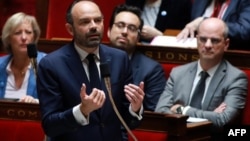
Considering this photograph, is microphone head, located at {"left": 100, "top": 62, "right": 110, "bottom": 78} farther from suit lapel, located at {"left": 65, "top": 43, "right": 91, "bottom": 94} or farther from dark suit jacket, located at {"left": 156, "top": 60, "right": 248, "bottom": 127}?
dark suit jacket, located at {"left": 156, "top": 60, "right": 248, "bottom": 127}

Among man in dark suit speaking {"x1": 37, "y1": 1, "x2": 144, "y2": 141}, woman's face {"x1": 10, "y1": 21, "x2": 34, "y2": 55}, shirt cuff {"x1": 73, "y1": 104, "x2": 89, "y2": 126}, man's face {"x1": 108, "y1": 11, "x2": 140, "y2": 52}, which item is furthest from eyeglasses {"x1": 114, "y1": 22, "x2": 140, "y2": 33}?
shirt cuff {"x1": 73, "y1": 104, "x2": 89, "y2": 126}

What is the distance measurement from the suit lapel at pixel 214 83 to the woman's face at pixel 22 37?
474 millimetres

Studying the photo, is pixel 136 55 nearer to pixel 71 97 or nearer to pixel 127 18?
pixel 127 18

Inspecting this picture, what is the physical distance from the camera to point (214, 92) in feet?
4.47

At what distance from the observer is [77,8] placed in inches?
39.4

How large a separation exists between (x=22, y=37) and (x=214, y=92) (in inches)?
20.0

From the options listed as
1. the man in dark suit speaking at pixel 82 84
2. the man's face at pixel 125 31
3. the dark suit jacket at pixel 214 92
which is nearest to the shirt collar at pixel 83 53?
the man in dark suit speaking at pixel 82 84

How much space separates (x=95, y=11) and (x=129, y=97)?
15cm

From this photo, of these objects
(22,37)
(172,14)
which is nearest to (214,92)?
(172,14)

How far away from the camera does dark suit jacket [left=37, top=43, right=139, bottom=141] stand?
3.17 feet

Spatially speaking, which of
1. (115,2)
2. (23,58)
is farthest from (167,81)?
(115,2)

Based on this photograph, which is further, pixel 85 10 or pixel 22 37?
pixel 22 37

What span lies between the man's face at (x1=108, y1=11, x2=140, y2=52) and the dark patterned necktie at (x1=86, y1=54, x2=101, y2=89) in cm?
52

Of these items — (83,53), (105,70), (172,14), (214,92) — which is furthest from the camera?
(172,14)
